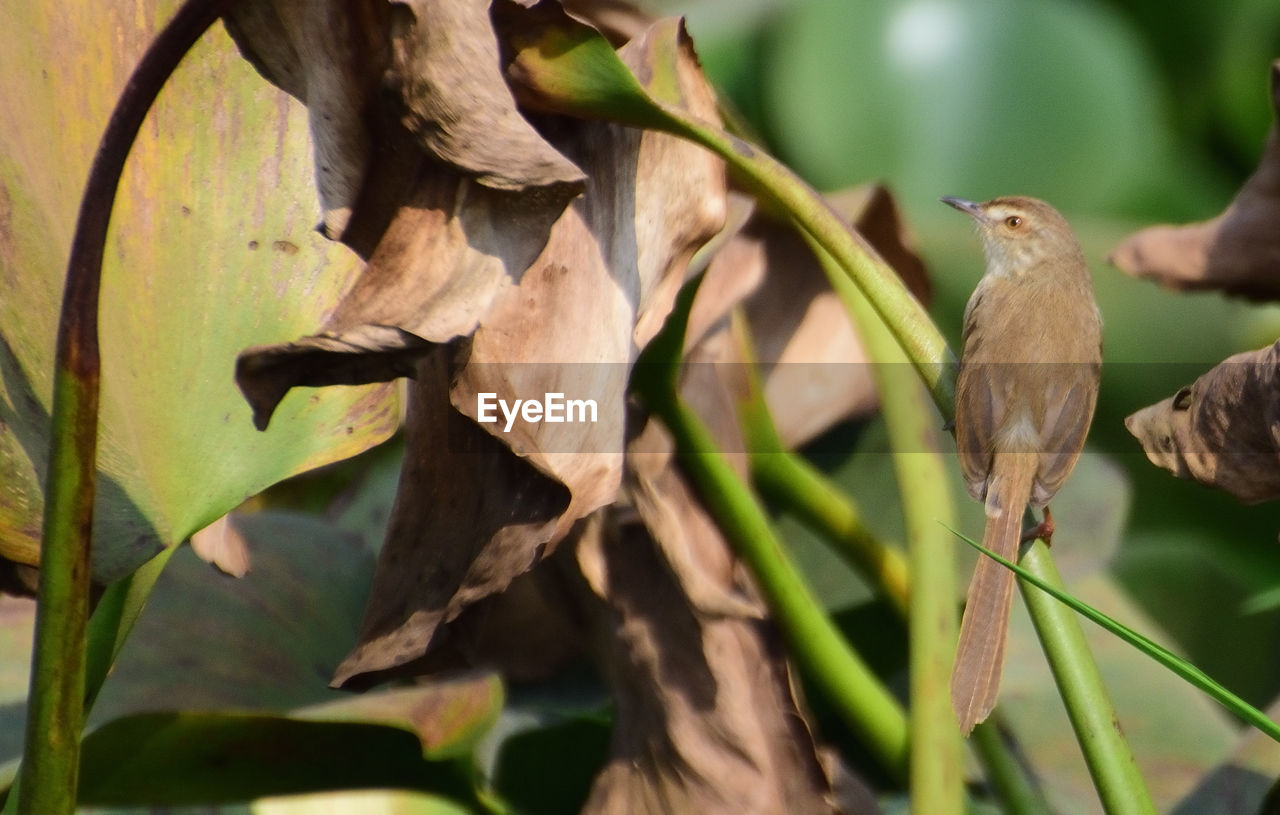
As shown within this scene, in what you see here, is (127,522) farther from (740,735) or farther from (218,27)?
(740,735)

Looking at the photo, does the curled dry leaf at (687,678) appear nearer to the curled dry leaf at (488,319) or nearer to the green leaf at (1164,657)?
the curled dry leaf at (488,319)

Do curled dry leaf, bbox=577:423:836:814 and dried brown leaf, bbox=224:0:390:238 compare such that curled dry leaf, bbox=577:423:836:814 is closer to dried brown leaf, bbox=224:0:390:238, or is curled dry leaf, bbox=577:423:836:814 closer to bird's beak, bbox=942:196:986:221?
dried brown leaf, bbox=224:0:390:238

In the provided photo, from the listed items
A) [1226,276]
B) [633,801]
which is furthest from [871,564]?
[1226,276]

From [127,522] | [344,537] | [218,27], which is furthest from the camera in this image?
[344,537]

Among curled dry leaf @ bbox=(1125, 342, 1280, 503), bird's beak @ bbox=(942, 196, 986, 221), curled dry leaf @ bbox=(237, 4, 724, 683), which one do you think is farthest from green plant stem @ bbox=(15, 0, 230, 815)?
bird's beak @ bbox=(942, 196, 986, 221)

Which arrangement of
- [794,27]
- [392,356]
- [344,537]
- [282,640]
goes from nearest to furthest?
[392,356]
[282,640]
[344,537]
[794,27]

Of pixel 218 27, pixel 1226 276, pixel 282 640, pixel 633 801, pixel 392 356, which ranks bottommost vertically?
pixel 633 801

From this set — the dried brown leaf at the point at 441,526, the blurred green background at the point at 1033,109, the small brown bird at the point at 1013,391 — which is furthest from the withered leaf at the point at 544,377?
the blurred green background at the point at 1033,109

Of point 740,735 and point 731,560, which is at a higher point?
point 731,560
